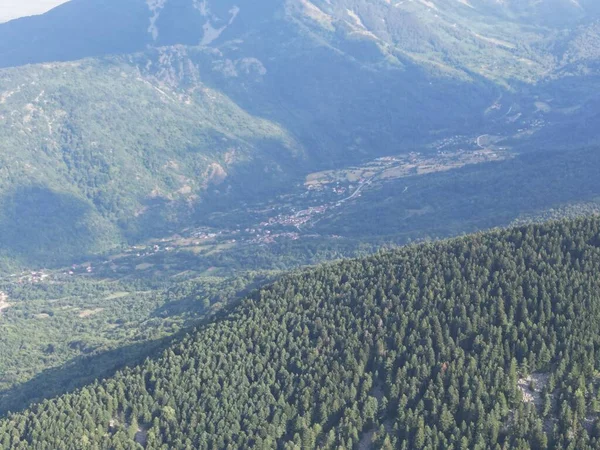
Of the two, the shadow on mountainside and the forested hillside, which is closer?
the forested hillside

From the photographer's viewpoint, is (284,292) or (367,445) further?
(284,292)

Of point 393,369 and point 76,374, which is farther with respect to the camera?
point 76,374

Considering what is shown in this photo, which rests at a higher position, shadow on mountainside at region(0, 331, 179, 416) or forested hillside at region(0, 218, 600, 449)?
forested hillside at region(0, 218, 600, 449)

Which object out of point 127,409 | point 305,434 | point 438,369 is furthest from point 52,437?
point 438,369

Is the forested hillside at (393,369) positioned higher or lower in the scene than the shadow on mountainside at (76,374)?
higher

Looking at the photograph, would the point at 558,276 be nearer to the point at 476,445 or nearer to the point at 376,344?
the point at 376,344

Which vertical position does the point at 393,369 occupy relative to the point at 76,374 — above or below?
above

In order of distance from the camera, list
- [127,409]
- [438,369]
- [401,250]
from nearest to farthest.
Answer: [438,369] → [127,409] → [401,250]

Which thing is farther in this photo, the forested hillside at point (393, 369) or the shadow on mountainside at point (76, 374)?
the shadow on mountainside at point (76, 374)
